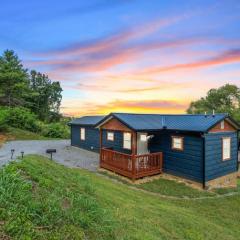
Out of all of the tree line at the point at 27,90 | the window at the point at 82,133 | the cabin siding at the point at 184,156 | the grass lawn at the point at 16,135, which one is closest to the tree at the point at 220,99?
the window at the point at 82,133

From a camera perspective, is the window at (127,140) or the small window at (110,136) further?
the small window at (110,136)

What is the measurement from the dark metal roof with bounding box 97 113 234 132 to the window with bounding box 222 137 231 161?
59.4 inches

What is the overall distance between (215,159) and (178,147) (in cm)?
216

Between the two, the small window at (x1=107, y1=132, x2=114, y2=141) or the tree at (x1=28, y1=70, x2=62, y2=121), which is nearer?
the small window at (x1=107, y1=132, x2=114, y2=141)

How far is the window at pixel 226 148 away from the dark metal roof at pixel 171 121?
1508 mm

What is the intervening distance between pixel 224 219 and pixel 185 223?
268 centimetres

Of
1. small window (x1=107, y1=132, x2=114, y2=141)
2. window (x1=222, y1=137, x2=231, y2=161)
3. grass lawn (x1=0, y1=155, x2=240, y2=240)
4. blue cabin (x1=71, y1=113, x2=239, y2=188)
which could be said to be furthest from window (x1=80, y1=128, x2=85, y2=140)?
grass lawn (x1=0, y1=155, x2=240, y2=240)

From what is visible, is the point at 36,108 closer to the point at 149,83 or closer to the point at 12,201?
the point at 149,83

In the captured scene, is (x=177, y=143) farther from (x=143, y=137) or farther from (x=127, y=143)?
(x=127, y=143)

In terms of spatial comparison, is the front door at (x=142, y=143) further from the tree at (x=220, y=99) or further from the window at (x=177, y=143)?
the tree at (x=220, y=99)

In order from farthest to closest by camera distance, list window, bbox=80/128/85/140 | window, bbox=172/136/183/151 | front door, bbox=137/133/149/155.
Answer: window, bbox=80/128/85/140, front door, bbox=137/133/149/155, window, bbox=172/136/183/151

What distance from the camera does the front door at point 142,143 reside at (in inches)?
626

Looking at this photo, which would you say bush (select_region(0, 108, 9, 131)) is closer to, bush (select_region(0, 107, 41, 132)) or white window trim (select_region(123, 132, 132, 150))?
bush (select_region(0, 107, 41, 132))

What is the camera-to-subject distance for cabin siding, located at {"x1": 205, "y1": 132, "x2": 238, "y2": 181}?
13602 mm
